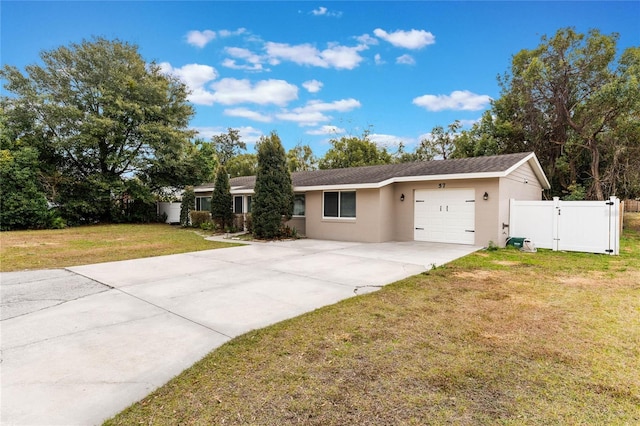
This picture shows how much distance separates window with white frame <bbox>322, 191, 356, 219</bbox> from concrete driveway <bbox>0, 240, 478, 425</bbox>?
3.73 m

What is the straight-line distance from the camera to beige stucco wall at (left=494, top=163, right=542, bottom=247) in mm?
10516

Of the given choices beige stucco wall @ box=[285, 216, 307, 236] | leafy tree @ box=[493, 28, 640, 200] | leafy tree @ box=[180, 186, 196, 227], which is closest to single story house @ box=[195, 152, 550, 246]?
beige stucco wall @ box=[285, 216, 307, 236]

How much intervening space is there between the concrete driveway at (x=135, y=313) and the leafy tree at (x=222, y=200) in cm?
710

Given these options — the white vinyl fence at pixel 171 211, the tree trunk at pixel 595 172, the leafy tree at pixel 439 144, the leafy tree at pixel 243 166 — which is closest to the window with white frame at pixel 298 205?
the white vinyl fence at pixel 171 211

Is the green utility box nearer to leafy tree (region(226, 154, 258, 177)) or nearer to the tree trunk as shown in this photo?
the tree trunk

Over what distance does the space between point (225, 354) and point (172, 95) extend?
943 inches

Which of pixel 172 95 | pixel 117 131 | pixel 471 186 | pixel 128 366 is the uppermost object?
pixel 172 95

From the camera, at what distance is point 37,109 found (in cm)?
1894

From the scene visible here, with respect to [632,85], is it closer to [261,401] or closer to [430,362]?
[430,362]

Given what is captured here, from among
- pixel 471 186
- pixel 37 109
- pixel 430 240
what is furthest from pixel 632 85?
pixel 37 109

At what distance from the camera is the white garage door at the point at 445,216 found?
36.0 feet

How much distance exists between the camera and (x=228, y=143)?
44875 mm

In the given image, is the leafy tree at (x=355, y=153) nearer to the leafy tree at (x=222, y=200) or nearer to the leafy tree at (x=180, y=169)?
the leafy tree at (x=180, y=169)

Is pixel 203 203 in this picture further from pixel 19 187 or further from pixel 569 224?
pixel 569 224
